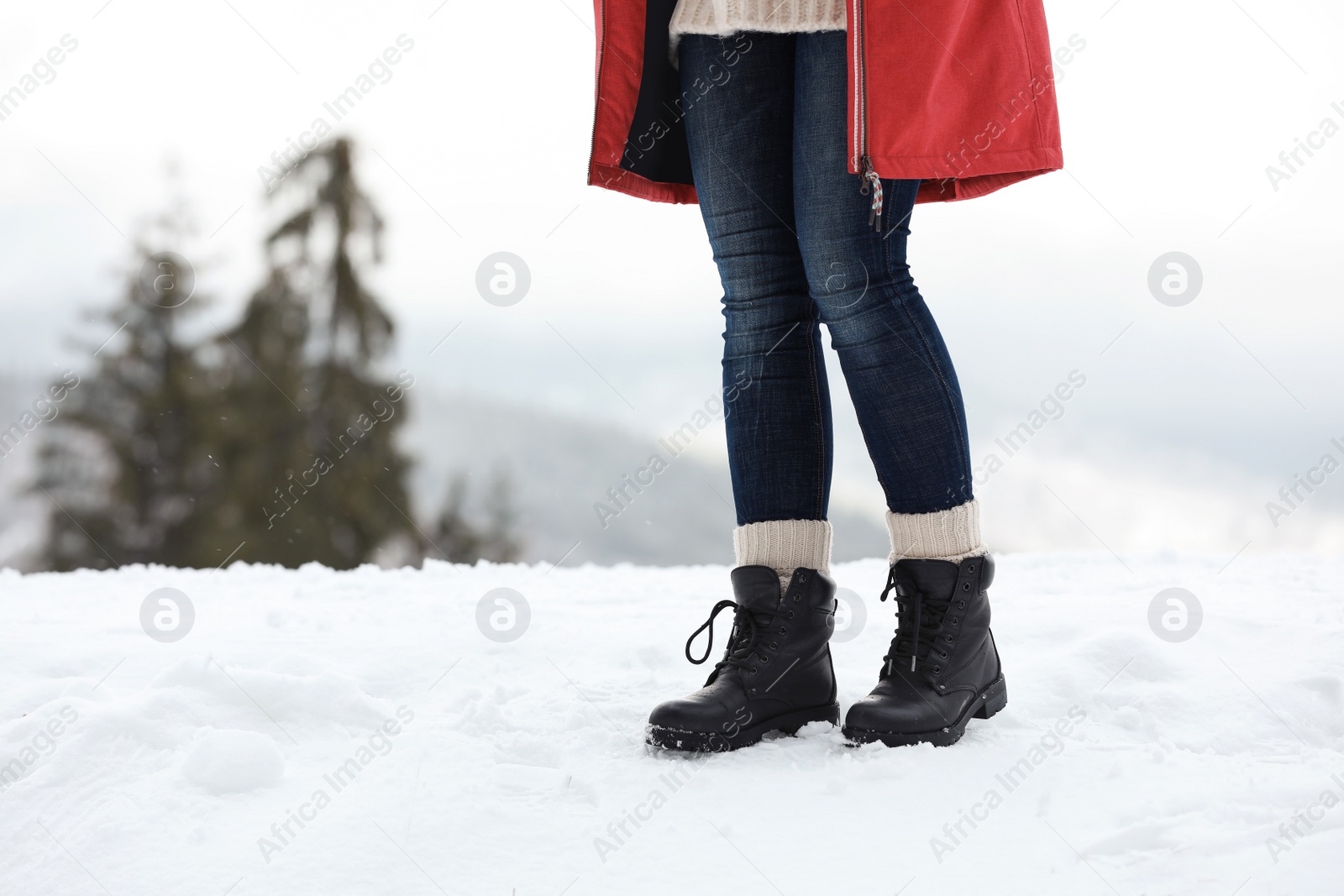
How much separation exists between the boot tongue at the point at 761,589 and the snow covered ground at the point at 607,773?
19cm

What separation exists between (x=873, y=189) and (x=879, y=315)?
0.55 ft

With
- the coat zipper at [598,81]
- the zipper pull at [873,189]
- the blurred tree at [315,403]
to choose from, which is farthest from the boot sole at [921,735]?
the blurred tree at [315,403]

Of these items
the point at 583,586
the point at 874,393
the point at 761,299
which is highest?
the point at 761,299

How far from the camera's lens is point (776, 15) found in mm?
1316

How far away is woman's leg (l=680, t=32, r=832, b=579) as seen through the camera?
1.40m

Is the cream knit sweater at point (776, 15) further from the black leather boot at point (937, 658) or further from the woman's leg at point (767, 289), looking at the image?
the black leather boot at point (937, 658)

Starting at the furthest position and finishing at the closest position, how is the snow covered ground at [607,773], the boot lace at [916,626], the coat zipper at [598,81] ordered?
the coat zipper at [598,81] → the boot lace at [916,626] → the snow covered ground at [607,773]

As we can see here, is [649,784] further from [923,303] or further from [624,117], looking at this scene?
[624,117]

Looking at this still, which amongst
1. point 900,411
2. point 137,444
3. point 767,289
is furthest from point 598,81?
point 137,444

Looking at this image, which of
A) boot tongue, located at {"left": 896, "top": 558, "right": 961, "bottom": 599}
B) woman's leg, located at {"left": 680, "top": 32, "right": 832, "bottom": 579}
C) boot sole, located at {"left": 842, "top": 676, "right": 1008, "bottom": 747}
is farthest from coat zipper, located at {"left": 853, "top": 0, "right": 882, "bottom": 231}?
boot sole, located at {"left": 842, "top": 676, "right": 1008, "bottom": 747}

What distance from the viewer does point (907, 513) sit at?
1363mm

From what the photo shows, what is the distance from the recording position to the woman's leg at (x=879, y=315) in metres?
1.29

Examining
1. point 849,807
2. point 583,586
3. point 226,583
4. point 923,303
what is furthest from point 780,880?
point 226,583

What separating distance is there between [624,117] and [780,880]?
111cm
